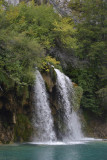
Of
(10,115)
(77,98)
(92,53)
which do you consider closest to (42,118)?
(10,115)

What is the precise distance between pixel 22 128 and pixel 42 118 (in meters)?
1.36

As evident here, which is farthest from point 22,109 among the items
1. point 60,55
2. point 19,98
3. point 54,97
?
point 60,55

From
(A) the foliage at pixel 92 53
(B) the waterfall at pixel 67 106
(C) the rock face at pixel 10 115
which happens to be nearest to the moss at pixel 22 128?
(C) the rock face at pixel 10 115

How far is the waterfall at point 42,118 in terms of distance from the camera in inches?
599

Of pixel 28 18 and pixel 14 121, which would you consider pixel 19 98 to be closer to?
pixel 14 121

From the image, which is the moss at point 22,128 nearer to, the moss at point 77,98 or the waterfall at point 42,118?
the waterfall at point 42,118

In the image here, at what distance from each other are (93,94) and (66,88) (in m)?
5.27

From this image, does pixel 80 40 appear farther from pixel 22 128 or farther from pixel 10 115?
pixel 10 115

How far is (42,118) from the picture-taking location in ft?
50.5

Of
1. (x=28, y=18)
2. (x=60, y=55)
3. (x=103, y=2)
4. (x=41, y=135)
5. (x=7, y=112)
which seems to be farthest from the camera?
(x=103, y=2)

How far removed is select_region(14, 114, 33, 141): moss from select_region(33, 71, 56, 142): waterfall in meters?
0.44

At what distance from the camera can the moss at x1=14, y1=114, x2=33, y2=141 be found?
14.9 metres

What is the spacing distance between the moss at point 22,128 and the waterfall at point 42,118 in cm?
44

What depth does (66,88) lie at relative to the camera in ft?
59.9
